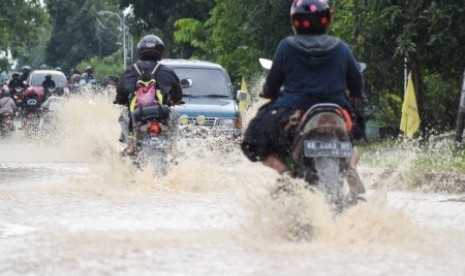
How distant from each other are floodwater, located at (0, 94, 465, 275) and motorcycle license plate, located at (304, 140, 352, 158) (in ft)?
1.16

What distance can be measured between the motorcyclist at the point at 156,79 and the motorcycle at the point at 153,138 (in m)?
0.21

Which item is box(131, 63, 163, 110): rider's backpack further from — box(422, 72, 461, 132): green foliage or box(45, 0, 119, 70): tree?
box(45, 0, 119, 70): tree

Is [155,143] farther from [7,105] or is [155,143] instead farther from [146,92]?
[7,105]

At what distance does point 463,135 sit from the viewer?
20.4 meters

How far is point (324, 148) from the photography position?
341 inches

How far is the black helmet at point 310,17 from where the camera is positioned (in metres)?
9.17

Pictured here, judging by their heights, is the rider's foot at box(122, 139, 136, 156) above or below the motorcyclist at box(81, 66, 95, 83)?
above

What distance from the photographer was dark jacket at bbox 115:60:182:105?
570 inches

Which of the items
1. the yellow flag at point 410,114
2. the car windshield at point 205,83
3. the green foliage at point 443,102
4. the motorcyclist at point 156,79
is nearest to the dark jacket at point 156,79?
the motorcyclist at point 156,79

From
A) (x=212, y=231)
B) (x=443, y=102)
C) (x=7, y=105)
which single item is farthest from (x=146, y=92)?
(x=7, y=105)

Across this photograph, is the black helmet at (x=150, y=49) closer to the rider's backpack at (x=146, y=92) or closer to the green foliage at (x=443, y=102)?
the rider's backpack at (x=146, y=92)

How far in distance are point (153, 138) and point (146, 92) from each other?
1.87 feet

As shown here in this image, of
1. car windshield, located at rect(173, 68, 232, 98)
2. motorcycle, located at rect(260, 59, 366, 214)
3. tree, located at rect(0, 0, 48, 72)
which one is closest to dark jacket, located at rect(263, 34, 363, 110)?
motorcycle, located at rect(260, 59, 366, 214)

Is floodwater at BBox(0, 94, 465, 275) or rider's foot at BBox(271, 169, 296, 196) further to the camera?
rider's foot at BBox(271, 169, 296, 196)
